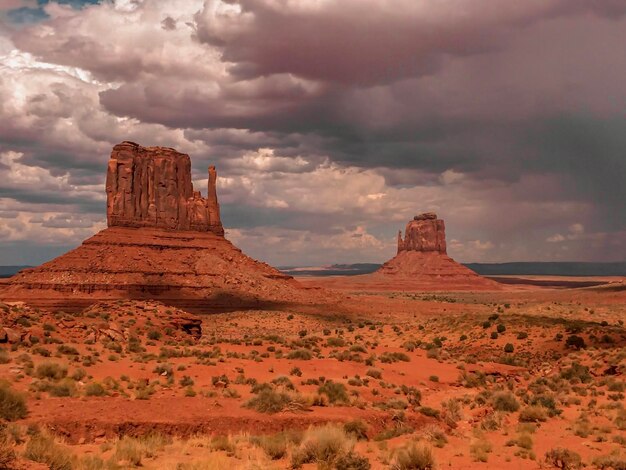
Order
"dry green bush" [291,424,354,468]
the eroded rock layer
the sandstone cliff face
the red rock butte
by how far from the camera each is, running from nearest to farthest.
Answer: "dry green bush" [291,424,354,468], the eroded rock layer, the red rock butte, the sandstone cliff face

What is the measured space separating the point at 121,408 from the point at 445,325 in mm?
35090

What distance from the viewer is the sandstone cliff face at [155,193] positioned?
368ft

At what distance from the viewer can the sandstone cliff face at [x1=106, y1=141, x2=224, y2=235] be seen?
368 ft

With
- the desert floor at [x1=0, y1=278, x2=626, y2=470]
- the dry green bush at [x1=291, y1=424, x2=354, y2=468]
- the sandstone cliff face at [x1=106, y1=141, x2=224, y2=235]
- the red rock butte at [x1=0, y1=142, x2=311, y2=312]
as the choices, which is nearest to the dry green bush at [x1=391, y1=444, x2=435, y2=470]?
the desert floor at [x1=0, y1=278, x2=626, y2=470]

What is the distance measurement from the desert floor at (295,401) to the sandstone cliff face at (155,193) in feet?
255

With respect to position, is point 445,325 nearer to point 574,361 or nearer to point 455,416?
point 574,361

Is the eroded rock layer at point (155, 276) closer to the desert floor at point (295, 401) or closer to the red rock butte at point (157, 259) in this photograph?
the red rock butte at point (157, 259)

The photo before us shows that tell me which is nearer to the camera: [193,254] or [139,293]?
[139,293]

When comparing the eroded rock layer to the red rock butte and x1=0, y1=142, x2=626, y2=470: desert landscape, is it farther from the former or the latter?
x1=0, y1=142, x2=626, y2=470: desert landscape

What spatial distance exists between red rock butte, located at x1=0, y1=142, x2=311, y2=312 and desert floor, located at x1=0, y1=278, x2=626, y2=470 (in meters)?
54.7

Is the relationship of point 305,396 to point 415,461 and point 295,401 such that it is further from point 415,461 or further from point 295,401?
point 415,461

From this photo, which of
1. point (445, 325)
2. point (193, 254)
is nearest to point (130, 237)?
point (193, 254)

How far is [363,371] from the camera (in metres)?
27.9

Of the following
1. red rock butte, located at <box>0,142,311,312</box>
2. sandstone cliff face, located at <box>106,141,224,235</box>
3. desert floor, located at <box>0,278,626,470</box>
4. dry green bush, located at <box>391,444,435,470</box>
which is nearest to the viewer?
dry green bush, located at <box>391,444,435,470</box>
